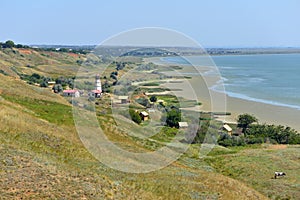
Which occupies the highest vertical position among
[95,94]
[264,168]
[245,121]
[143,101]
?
[95,94]

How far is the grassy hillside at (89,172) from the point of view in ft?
42.1

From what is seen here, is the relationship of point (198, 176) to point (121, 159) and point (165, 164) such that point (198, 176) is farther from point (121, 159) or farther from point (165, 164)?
point (121, 159)

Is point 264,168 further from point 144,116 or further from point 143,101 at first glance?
point 143,101

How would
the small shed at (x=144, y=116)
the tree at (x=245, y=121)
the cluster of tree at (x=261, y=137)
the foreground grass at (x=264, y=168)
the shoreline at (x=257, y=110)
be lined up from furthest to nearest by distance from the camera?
the shoreline at (x=257, y=110), the tree at (x=245, y=121), the small shed at (x=144, y=116), the cluster of tree at (x=261, y=137), the foreground grass at (x=264, y=168)

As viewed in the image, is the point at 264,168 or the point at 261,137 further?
the point at 261,137

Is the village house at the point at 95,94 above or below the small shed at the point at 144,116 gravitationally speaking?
above

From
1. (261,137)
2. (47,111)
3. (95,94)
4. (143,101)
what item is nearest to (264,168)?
(47,111)

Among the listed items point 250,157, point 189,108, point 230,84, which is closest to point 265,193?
point 250,157

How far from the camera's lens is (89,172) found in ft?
51.1

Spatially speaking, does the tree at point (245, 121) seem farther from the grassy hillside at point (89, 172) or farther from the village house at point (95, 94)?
the village house at point (95, 94)

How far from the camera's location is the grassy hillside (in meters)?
12.8

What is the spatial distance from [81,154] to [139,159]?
13.0ft

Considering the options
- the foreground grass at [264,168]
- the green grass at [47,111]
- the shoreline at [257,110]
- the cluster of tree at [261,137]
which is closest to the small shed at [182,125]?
the cluster of tree at [261,137]

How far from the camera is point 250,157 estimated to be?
31.5 metres
